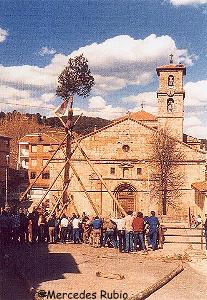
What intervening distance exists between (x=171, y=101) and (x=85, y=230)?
26219 mm

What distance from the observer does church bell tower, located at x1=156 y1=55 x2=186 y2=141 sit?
4184 centimetres

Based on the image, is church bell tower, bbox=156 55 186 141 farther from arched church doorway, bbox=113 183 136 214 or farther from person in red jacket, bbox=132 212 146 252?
person in red jacket, bbox=132 212 146 252

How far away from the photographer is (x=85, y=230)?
18359mm

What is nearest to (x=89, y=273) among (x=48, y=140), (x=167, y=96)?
(x=167, y=96)

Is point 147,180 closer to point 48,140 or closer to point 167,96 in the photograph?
point 167,96

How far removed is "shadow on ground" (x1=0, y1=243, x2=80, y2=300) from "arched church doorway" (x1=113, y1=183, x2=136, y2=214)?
23.6 m

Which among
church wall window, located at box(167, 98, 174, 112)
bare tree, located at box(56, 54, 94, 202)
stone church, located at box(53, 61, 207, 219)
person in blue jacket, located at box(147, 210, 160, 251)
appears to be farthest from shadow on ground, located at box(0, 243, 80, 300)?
bare tree, located at box(56, 54, 94, 202)

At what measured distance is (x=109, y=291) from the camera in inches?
388

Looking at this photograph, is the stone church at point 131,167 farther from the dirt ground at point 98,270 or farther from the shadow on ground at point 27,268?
the shadow on ground at point 27,268

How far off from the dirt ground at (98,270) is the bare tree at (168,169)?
21.9m

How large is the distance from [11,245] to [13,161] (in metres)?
62.9

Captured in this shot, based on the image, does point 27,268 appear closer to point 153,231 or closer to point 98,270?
point 98,270

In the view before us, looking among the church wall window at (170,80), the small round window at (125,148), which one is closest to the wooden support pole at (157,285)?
the small round window at (125,148)

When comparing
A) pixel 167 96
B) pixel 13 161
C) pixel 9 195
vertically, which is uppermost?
pixel 167 96
